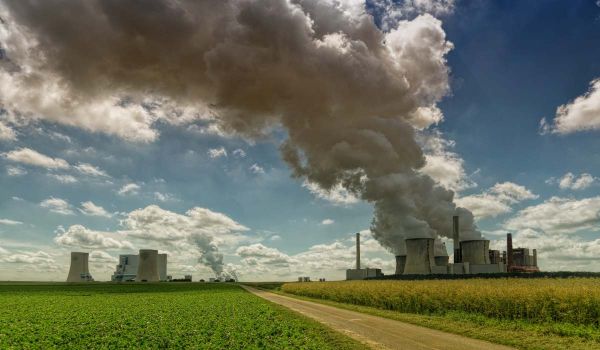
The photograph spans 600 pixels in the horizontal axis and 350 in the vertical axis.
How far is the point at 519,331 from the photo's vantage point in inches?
947

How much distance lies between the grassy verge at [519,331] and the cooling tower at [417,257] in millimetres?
60829

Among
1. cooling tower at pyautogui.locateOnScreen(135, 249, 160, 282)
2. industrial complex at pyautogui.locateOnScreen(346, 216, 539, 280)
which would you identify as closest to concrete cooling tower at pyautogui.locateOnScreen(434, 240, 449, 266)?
industrial complex at pyautogui.locateOnScreen(346, 216, 539, 280)

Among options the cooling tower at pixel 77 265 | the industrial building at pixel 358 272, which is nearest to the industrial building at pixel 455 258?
the industrial building at pixel 358 272

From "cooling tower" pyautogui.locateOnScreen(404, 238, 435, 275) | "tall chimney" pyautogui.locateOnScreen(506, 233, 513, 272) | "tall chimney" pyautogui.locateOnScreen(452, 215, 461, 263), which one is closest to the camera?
"cooling tower" pyautogui.locateOnScreen(404, 238, 435, 275)

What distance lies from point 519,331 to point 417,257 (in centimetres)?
6796

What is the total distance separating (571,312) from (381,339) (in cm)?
1102

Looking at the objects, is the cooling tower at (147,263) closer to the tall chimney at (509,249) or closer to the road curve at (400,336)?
the tall chimney at (509,249)

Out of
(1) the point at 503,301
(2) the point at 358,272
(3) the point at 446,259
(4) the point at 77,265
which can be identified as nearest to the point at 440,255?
(3) the point at 446,259

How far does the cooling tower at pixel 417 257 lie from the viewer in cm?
8994

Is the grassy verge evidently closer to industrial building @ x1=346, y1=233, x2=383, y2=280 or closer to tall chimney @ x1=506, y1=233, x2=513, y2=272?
tall chimney @ x1=506, y1=233, x2=513, y2=272

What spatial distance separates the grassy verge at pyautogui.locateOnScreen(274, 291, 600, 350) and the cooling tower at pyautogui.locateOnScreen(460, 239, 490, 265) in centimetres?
7962

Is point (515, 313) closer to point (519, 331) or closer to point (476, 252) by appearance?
point (519, 331)

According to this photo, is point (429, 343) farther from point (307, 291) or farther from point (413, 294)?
point (307, 291)

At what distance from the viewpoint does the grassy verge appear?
20.0 meters
